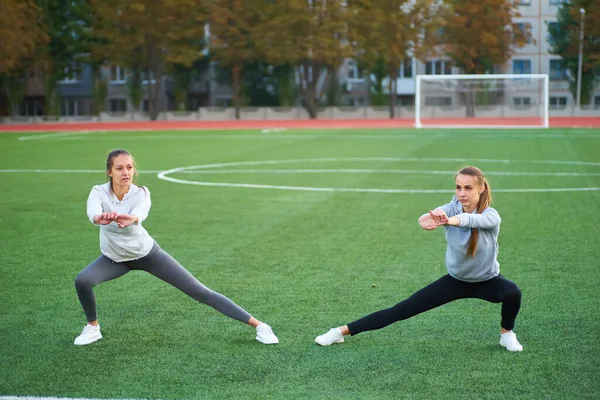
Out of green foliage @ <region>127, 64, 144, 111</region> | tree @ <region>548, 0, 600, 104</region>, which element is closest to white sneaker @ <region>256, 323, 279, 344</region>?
tree @ <region>548, 0, 600, 104</region>

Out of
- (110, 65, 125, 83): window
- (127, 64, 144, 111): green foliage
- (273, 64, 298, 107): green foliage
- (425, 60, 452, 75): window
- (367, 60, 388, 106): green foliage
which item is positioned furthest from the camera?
(110, 65, 125, 83): window

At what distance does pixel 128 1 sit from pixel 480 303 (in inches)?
2488

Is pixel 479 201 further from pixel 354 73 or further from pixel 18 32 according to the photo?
pixel 354 73

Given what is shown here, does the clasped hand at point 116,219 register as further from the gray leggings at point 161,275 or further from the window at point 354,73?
the window at point 354,73

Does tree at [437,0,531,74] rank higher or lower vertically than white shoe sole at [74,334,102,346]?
higher

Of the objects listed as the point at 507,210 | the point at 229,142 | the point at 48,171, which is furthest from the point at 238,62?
the point at 507,210

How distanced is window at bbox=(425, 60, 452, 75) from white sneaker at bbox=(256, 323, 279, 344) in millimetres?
74282

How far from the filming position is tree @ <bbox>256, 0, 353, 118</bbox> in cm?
6725

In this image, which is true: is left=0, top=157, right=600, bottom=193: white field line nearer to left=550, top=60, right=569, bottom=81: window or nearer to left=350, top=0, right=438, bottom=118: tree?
left=350, top=0, right=438, bottom=118: tree

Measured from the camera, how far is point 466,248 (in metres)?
6.77

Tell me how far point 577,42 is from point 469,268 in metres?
69.2

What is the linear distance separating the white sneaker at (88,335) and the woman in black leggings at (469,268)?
1.69m

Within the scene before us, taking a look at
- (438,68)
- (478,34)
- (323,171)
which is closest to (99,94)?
(438,68)

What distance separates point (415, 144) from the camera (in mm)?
33344
